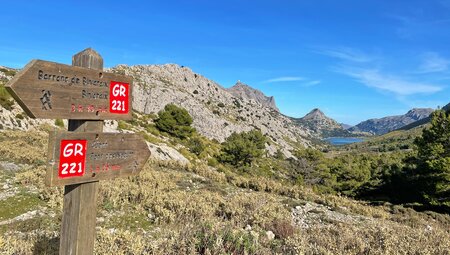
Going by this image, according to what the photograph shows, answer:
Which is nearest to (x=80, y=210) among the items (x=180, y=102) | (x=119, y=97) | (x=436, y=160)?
(x=119, y=97)

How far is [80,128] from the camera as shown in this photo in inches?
149

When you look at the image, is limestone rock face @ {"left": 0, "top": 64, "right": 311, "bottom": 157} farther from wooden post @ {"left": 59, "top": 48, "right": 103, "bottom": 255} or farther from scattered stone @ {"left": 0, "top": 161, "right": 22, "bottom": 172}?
wooden post @ {"left": 59, "top": 48, "right": 103, "bottom": 255}

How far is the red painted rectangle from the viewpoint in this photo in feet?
13.4

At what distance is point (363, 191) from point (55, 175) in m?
43.0

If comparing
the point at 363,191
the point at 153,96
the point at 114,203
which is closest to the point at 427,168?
the point at 363,191

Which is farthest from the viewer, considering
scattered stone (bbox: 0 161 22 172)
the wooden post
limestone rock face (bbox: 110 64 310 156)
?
limestone rock face (bbox: 110 64 310 156)

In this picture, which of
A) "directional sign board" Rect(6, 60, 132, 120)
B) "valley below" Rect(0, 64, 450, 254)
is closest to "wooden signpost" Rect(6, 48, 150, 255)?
"directional sign board" Rect(6, 60, 132, 120)

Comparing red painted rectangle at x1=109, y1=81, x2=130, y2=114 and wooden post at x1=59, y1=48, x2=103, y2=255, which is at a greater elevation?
red painted rectangle at x1=109, y1=81, x2=130, y2=114

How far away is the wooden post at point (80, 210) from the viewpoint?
3697 mm

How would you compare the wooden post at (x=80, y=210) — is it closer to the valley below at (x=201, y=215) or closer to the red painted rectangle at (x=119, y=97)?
the red painted rectangle at (x=119, y=97)

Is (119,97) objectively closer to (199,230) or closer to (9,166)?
(199,230)

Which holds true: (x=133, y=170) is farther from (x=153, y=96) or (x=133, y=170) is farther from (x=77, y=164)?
(x=153, y=96)

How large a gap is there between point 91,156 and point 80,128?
37 cm

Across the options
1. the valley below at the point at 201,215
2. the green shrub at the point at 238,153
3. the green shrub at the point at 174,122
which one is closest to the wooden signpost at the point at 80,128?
the valley below at the point at 201,215
